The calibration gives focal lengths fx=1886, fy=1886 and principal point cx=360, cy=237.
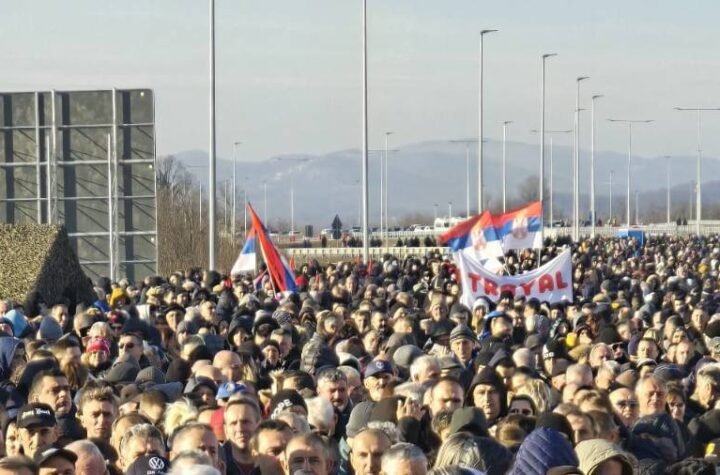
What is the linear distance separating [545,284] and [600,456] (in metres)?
18.1

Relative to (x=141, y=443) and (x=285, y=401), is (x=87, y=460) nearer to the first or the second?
(x=141, y=443)

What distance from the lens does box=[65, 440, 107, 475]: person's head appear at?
28.5ft

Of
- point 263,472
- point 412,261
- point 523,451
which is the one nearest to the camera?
point 523,451

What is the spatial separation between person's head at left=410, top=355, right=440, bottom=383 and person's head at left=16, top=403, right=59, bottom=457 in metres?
3.29

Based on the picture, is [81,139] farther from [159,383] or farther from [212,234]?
[159,383]

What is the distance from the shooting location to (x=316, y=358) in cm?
1463

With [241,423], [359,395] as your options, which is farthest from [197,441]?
[359,395]

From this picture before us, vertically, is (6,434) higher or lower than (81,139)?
lower

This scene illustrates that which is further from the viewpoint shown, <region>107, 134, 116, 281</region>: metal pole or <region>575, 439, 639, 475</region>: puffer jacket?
<region>107, 134, 116, 281</region>: metal pole

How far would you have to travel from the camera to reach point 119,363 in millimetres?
13719

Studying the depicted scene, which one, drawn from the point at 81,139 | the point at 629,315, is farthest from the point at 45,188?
the point at 629,315

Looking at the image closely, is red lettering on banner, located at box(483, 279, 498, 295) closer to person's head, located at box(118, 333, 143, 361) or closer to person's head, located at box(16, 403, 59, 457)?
person's head, located at box(118, 333, 143, 361)

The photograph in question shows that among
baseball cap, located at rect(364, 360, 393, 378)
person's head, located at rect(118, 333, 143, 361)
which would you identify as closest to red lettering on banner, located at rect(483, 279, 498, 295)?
person's head, located at rect(118, 333, 143, 361)

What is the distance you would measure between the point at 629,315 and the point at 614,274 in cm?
1795
